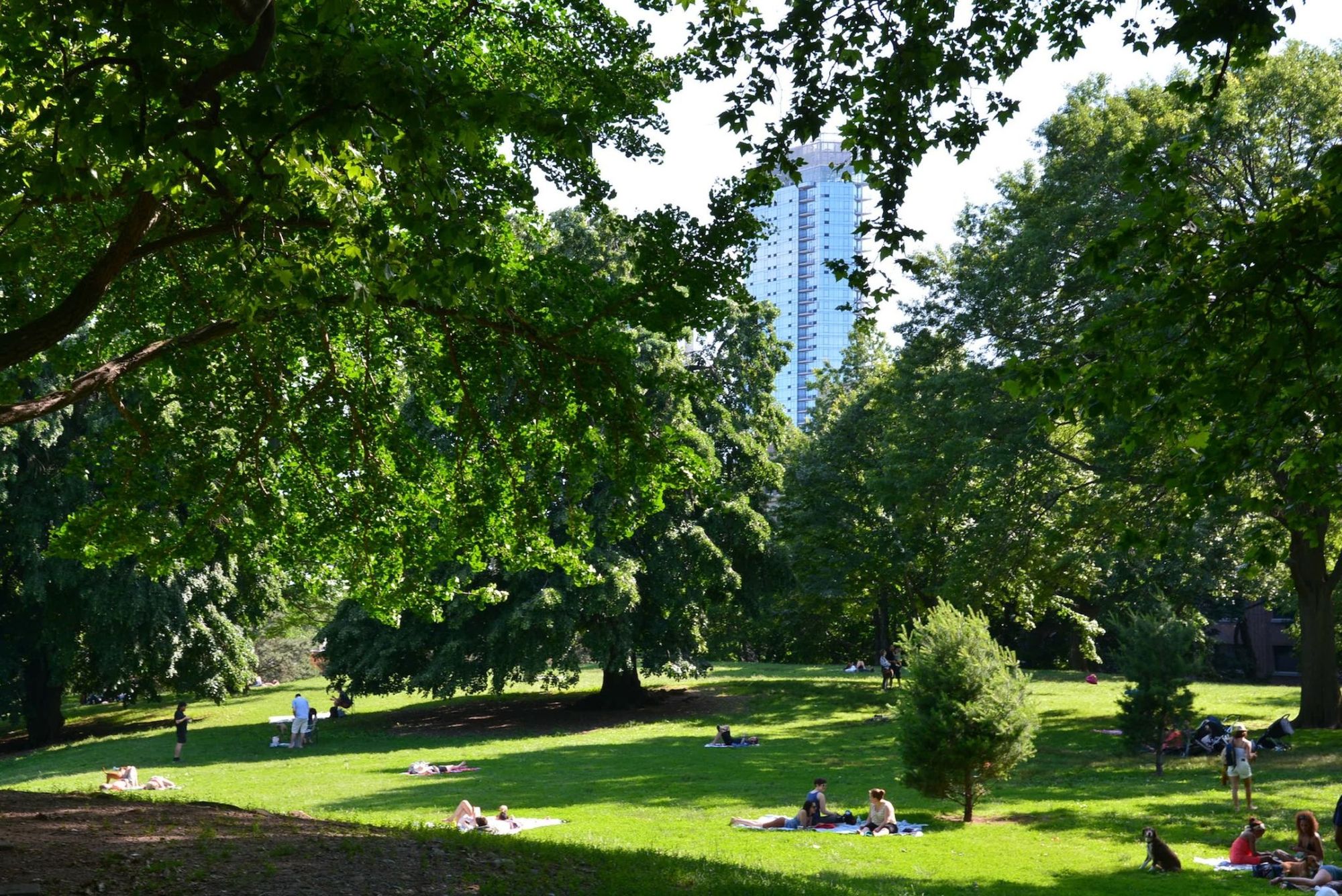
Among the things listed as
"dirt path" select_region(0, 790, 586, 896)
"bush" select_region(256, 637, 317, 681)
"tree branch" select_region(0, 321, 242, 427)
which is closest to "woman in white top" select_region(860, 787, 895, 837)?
"dirt path" select_region(0, 790, 586, 896)

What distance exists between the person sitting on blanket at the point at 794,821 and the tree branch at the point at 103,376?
10.3 m

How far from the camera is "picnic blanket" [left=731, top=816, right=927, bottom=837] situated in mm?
16391

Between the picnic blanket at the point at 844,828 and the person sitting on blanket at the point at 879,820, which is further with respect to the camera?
the person sitting on blanket at the point at 879,820

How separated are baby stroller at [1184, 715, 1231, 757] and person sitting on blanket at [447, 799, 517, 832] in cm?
1533

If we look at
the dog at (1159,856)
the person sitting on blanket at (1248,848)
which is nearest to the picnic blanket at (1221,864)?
the person sitting on blanket at (1248,848)

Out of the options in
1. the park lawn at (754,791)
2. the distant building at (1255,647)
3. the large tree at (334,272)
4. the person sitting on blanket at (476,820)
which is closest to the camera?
Answer: the large tree at (334,272)

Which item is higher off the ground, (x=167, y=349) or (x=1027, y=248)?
(x=1027, y=248)

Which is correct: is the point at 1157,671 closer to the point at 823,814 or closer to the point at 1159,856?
the point at 823,814

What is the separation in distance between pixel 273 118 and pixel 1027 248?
69.5 ft

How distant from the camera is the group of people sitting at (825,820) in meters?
16.6

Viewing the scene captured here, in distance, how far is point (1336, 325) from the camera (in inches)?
327

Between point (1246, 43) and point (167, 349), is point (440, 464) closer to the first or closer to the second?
point (167, 349)

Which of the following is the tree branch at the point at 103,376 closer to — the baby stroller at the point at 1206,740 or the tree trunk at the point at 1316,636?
the baby stroller at the point at 1206,740

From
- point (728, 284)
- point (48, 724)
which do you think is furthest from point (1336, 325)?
point (48, 724)
